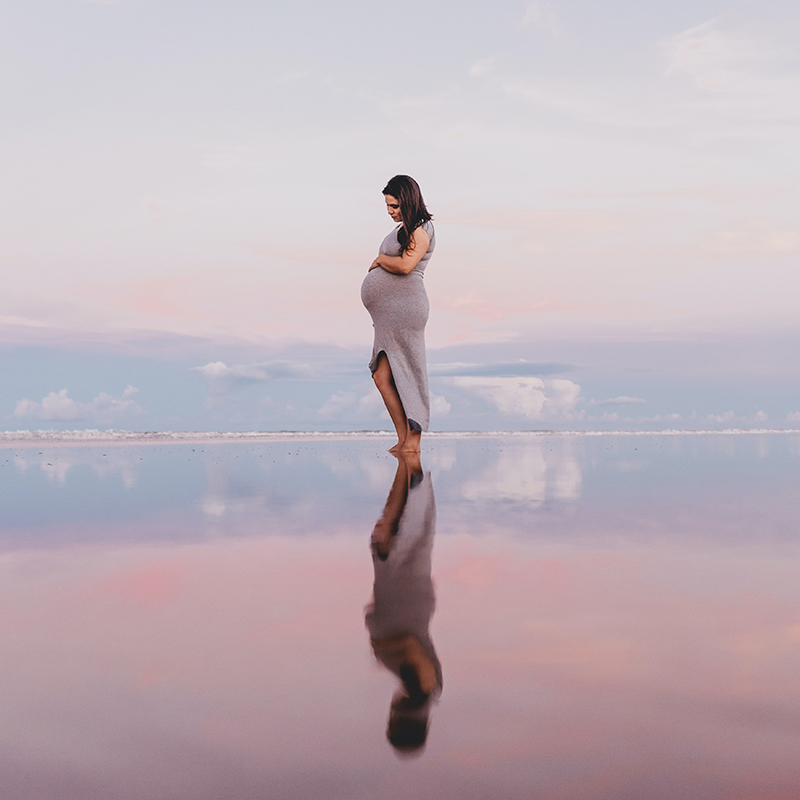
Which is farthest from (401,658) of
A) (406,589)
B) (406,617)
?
(406,589)

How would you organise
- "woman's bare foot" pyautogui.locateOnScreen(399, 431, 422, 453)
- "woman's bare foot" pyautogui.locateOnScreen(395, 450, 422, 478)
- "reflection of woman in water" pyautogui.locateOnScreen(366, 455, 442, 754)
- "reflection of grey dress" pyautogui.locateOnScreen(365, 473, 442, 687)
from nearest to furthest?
"reflection of woman in water" pyautogui.locateOnScreen(366, 455, 442, 754)
"reflection of grey dress" pyautogui.locateOnScreen(365, 473, 442, 687)
"woman's bare foot" pyautogui.locateOnScreen(395, 450, 422, 478)
"woman's bare foot" pyautogui.locateOnScreen(399, 431, 422, 453)

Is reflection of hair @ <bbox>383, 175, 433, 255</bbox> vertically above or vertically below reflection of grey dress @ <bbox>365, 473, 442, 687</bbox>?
above

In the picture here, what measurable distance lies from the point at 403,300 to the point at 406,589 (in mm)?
4300

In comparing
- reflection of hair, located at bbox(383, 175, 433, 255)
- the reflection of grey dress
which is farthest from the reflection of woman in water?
reflection of hair, located at bbox(383, 175, 433, 255)

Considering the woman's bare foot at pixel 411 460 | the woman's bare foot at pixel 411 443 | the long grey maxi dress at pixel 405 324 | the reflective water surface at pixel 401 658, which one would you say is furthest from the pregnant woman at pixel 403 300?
the reflective water surface at pixel 401 658

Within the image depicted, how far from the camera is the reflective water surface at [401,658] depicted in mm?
839

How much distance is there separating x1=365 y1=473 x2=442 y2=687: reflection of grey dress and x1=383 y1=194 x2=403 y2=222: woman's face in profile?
3.52 m

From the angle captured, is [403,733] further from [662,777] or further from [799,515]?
[799,515]

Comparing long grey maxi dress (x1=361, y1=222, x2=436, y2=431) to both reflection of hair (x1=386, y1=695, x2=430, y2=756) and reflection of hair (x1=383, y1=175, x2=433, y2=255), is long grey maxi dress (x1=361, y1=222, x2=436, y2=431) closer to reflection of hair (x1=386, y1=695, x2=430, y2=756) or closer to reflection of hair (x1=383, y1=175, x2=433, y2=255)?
reflection of hair (x1=383, y1=175, x2=433, y2=255)

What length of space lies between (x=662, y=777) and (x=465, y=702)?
0.93 ft

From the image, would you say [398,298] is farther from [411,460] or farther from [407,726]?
[407,726]

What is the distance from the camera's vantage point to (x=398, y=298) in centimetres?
580

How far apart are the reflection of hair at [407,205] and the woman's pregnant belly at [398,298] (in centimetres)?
26

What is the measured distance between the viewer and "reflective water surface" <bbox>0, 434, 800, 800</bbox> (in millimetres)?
839
